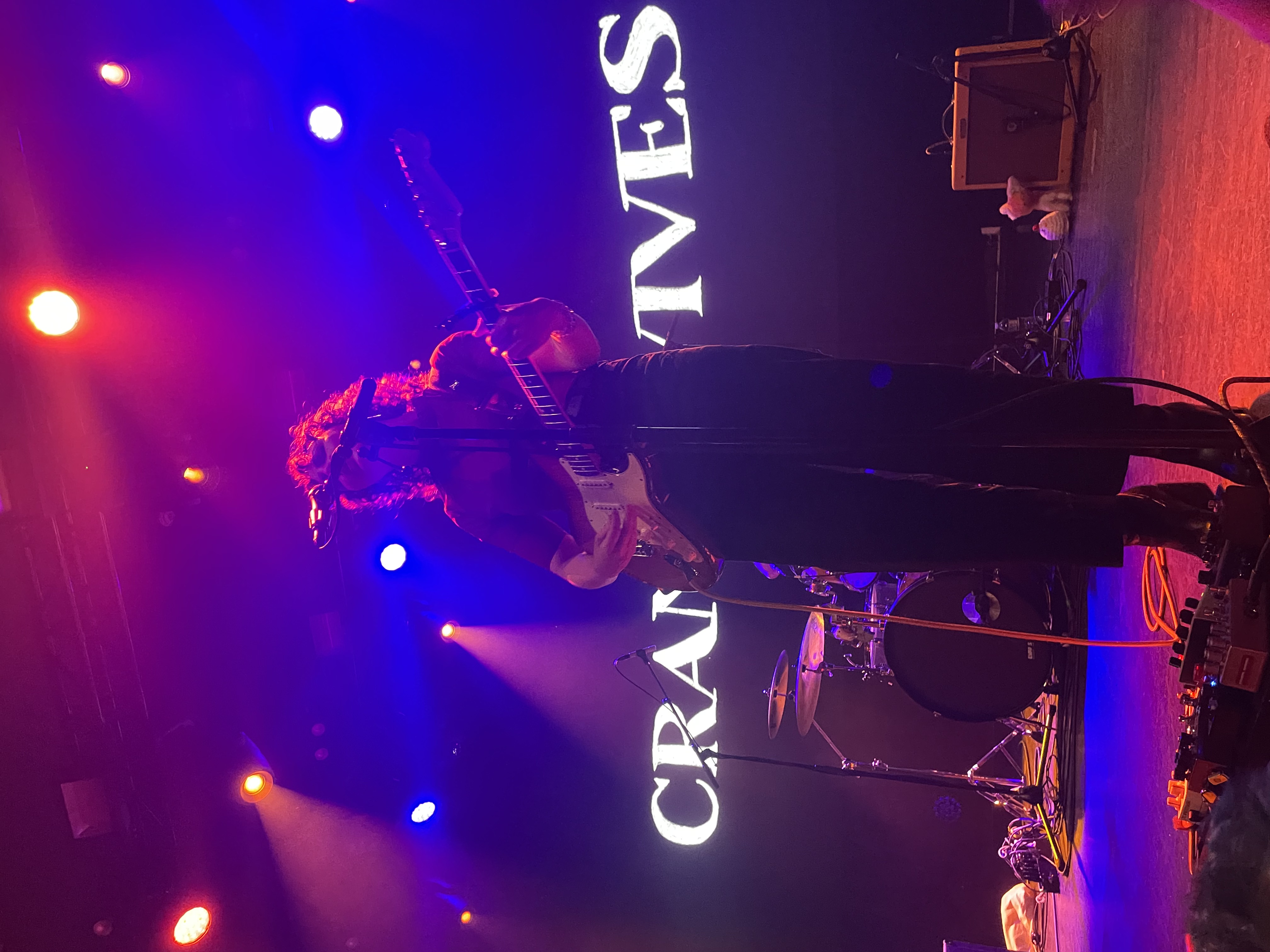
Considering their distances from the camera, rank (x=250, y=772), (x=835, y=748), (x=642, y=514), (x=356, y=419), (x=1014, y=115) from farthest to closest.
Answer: (x=250, y=772), (x=835, y=748), (x=1014, y=115), (x=642, y=514), (x=356, y=419)

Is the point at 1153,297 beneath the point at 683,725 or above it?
above

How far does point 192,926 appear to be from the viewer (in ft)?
14.2

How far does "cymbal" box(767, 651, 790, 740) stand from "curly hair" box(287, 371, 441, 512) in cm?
242

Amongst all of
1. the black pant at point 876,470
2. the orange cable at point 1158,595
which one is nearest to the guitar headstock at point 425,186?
the black pant at point 876,470

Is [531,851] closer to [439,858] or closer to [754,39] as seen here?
[439,858]

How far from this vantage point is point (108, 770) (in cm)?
403

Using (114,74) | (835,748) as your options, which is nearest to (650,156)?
(114,74)

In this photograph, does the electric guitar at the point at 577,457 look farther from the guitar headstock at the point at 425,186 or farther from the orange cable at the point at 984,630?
the orange cable at the point at 984,630

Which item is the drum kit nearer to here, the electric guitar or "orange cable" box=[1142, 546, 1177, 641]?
"orange cable" box=[1142, 546, 1177, 641]

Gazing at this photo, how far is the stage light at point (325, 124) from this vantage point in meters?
4.41

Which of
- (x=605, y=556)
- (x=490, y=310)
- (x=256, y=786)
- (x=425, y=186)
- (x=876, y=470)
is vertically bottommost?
(x=256, y=786)

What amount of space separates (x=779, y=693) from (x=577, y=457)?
2.75 metres

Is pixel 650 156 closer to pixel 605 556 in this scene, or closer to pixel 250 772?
pixel 605 556

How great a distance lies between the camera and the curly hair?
2506mm
